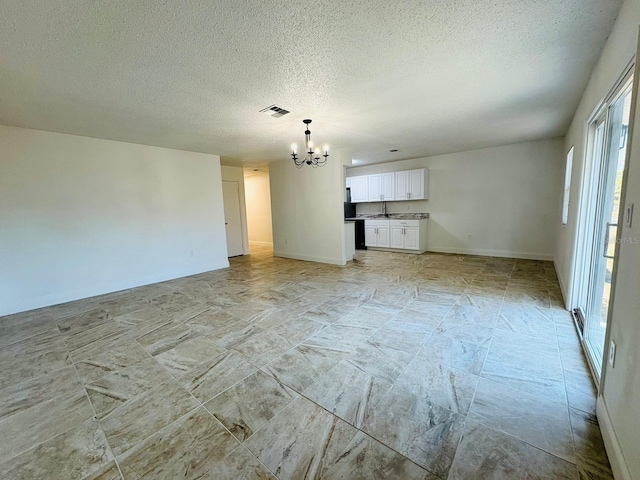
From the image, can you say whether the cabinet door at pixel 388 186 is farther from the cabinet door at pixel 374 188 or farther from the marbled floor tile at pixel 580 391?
the marbled floor tile at pixel 580 391

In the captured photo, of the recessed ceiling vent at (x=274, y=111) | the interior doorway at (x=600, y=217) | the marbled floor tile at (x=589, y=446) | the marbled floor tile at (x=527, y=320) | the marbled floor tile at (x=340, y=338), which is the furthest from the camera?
the recessed ceiling vent at (x=274, y=111)

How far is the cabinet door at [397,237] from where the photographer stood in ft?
22.8

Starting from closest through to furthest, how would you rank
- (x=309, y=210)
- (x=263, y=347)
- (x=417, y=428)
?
(x=417, y=428)
(x=263, y=347)
(x=309, y=210)

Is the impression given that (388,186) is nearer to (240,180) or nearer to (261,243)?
(240,180)

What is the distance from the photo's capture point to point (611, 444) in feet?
4.25

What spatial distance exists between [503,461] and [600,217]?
7.65ft

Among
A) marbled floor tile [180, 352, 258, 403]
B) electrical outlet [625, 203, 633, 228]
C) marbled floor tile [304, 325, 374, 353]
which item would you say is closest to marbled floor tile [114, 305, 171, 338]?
marbled floor tile [180, 352, 258, 403]

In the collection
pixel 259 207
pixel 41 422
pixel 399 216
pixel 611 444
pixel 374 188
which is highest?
pixel 374 188

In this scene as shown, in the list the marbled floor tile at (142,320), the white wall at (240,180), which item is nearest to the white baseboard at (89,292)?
the marbled floor tile at (142,320)

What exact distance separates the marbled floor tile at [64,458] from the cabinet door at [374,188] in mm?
7175

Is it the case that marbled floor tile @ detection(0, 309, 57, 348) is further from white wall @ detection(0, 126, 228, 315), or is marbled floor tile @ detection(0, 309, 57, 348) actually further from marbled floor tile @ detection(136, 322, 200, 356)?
marbled floor tile @ detection(136, 322, 200, 356)

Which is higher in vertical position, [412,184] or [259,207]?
[412,184]

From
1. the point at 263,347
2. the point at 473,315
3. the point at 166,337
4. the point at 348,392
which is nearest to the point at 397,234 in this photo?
the point at 473,315

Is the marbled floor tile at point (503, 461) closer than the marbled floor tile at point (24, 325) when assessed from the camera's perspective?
Yes
